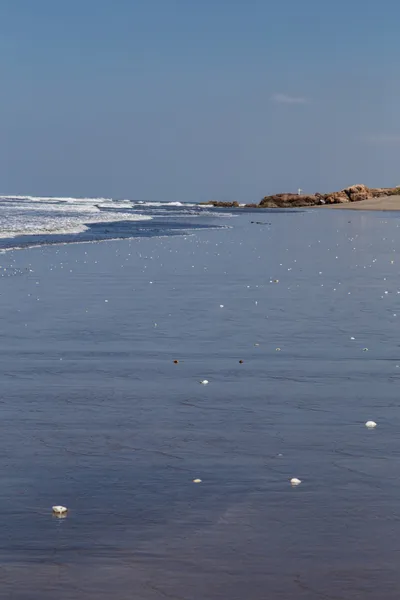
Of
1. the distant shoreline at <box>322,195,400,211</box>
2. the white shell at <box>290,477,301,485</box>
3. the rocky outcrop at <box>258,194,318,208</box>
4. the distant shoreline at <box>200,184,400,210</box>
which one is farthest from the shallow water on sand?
the rocky outcrop at <box>258,194,318,208</box>

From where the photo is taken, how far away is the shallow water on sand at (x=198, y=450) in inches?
198

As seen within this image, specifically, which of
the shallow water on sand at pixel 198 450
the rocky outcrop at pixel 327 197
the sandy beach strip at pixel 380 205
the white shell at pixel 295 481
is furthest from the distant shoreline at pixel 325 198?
the white shell at pixel 295 481

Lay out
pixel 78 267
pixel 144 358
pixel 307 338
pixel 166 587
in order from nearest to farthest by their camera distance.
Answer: pixel 166 587 → pixel 144 358 → pixel 307 338 → pixel 78 267

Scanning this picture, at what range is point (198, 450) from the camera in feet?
24.2

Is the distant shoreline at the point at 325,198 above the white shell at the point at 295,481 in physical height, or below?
above

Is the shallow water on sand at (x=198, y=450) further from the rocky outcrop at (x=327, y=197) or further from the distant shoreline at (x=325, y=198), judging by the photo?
the rocky outcrop at (x=327, y=197)

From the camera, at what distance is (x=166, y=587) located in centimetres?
480

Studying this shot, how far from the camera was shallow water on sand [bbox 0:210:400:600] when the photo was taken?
5031 mm

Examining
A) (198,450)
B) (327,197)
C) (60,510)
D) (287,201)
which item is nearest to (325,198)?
(327,197)

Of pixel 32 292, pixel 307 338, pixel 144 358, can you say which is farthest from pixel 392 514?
pixel 32 292

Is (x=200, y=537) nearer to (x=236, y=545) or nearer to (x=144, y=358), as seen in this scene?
(x=236, y=545)

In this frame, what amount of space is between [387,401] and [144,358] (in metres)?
3.57

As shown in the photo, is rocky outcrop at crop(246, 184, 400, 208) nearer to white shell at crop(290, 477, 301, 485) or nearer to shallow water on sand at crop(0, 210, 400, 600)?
shallow water on sand at crop(0, 210, 400, 600)

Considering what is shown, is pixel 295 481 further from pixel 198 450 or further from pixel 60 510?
pixel 60 510
